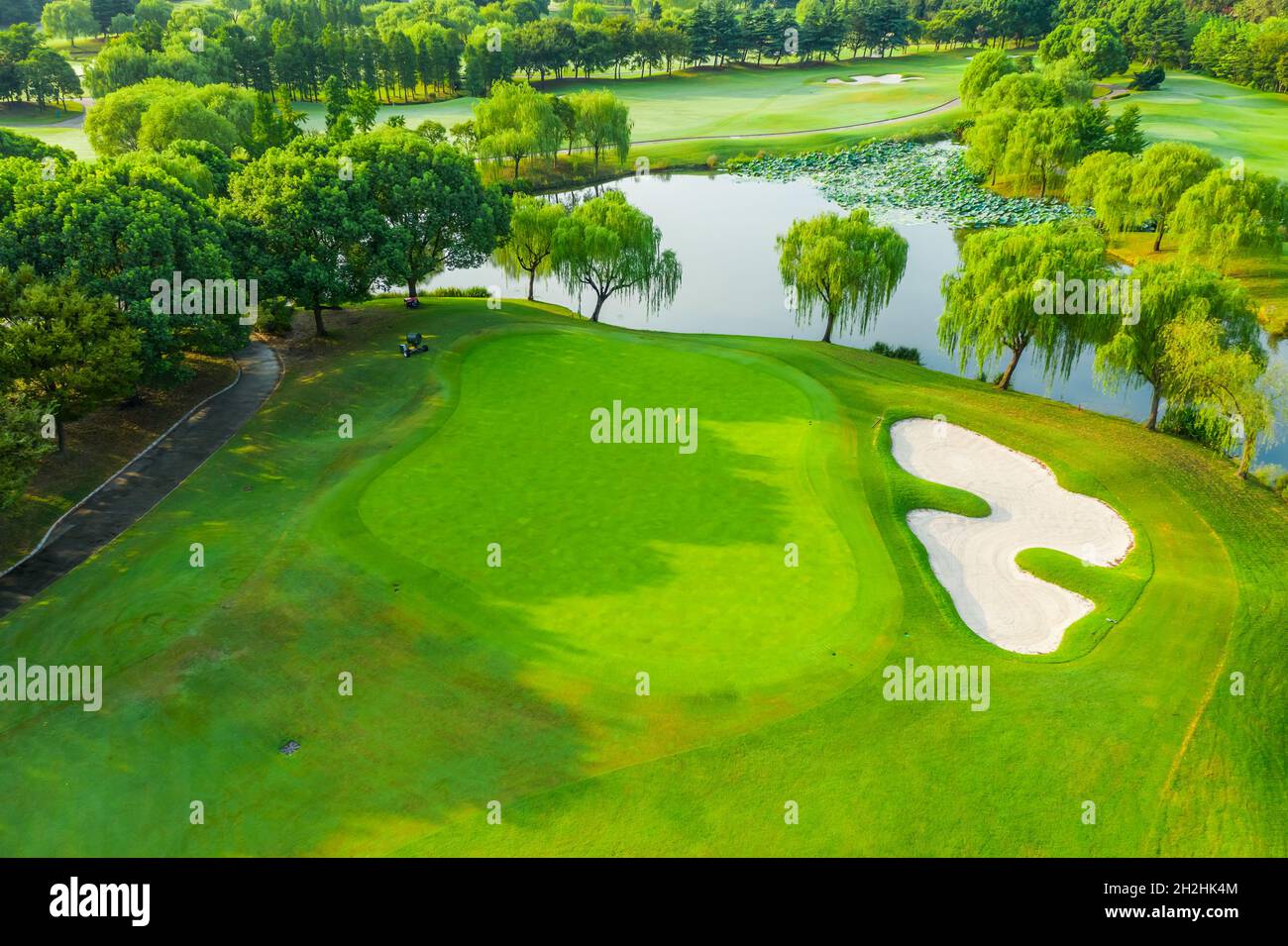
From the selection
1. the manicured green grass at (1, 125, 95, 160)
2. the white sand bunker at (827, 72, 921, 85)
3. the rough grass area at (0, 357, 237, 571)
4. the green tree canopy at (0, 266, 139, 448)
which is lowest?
the rough grass area at (0, 357, 237, 571)

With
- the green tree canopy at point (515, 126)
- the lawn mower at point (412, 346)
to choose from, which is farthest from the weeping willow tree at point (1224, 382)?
the green tree canopy at point (515, 126)

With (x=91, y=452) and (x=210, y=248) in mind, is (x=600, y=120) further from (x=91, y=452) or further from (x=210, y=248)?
(x=91, y=452)

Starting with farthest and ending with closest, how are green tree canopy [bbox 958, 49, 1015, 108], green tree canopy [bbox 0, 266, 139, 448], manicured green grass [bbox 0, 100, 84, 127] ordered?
1. green tree canopy [bbox 958, 49, 1015, 108]
2. manicured green grass [bbox 0, 100, 84, 127]
3. green tree canopy [bbox 0, 266, 139, 448]

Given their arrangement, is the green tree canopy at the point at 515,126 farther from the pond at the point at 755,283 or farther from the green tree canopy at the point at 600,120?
the pond at the point at 755,283

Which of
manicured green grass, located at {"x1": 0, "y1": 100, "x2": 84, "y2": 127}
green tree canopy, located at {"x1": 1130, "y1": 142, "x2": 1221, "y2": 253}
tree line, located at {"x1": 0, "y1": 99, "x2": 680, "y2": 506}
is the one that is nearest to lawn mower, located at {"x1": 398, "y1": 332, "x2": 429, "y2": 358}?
tree line, located at {"x1": 0, "y1": 99, "x2": 680, "y2": 506}

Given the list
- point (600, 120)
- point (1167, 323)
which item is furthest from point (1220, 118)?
point (1167, 323)

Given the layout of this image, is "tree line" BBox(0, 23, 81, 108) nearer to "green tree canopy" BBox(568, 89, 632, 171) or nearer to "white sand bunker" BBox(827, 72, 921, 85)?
"green tree canopy" BBox(568, 89, 632, 171)
